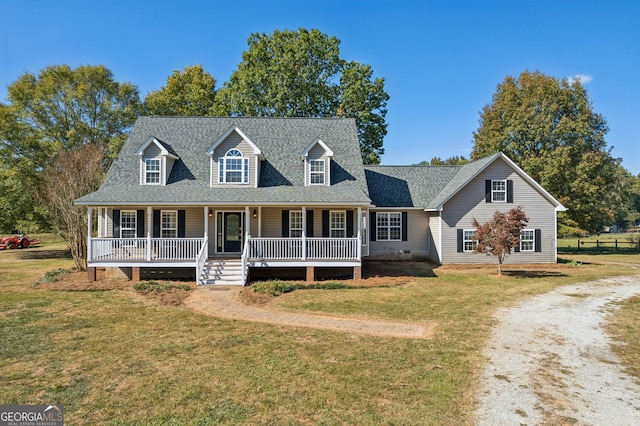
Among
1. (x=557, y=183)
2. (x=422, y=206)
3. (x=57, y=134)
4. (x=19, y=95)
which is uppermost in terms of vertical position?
(x=19, y=95)

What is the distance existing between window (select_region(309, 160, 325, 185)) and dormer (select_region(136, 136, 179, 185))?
22.9 feet

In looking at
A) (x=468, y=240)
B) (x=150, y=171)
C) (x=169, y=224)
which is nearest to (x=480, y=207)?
(x=468, y=240)

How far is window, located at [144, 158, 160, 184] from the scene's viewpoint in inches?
720

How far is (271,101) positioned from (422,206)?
61.3 ft

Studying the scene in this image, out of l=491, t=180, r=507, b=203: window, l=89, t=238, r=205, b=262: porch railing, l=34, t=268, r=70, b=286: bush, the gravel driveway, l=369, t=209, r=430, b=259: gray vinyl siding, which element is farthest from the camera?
l=369, t=209, r=430, b=259: gray vinyl siding

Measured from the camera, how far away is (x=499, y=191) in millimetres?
22016

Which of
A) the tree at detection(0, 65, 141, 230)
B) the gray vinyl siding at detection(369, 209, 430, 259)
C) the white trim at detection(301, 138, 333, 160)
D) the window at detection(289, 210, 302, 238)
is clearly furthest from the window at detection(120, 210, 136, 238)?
the gray vinyl siding at detection(369, 209, 430, 259)

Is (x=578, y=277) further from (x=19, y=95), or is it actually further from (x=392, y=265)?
(x=19, y=95)

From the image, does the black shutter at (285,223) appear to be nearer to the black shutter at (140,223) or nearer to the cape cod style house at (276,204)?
the cape cod style house at (276,204)

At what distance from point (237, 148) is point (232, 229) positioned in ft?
13.2

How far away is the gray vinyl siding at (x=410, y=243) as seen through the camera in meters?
22.9

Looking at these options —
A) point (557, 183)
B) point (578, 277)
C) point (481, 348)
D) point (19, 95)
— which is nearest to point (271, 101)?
point (19, 95)

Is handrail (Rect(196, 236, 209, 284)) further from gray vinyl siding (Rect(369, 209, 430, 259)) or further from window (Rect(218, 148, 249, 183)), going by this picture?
gray vinyl siding (Rect(369, 209, 430, 259))

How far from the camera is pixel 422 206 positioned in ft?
75.4
